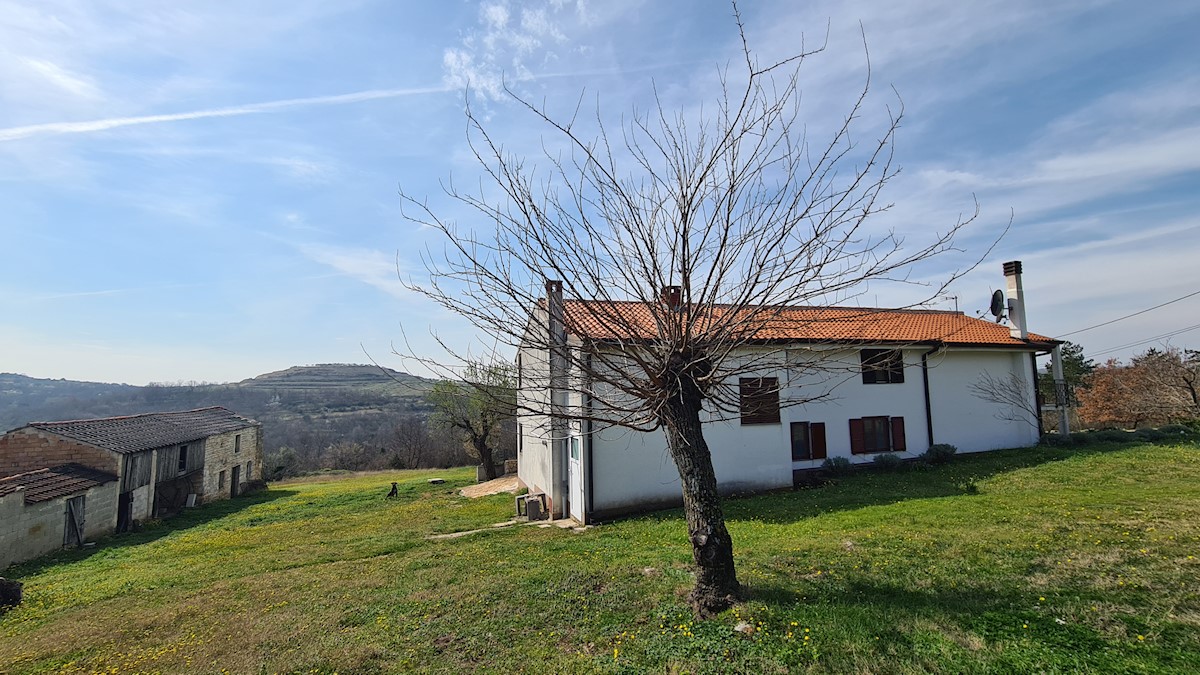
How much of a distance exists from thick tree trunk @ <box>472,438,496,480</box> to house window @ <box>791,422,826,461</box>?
17653mm

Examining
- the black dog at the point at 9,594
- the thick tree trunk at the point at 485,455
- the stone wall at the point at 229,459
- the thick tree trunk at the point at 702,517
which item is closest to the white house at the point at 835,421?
the thick tree trunk at the point at 702,517

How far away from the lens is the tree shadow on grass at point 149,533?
1457 cm

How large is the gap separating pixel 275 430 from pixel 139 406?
30.7 metres

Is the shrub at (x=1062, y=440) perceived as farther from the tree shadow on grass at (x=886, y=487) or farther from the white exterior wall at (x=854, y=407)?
the white exterior wall at (x=854, y=407)

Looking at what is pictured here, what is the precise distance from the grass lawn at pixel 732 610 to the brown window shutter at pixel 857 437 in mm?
2904

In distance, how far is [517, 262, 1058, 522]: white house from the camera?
13.5 metres

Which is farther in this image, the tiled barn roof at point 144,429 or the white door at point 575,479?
the tiled barn roof at point 144,429

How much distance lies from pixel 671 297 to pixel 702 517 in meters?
2.40

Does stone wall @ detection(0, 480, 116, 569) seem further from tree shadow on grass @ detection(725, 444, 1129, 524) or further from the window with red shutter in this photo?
the window with red shutter

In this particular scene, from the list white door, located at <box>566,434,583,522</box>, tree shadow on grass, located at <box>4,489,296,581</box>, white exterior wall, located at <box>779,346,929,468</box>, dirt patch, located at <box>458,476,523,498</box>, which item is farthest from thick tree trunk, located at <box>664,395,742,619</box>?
tree shadow on grass, located at <box>4,489,296,581</box>

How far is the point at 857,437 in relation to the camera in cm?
1661

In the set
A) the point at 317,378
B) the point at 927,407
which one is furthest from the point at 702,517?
the point at 317,378

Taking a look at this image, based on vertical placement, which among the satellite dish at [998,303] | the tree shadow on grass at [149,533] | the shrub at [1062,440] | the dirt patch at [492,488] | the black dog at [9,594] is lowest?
the tree shadow on grass at [149,533]

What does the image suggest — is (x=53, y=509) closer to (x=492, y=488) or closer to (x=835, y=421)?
(x=492, y=488)
